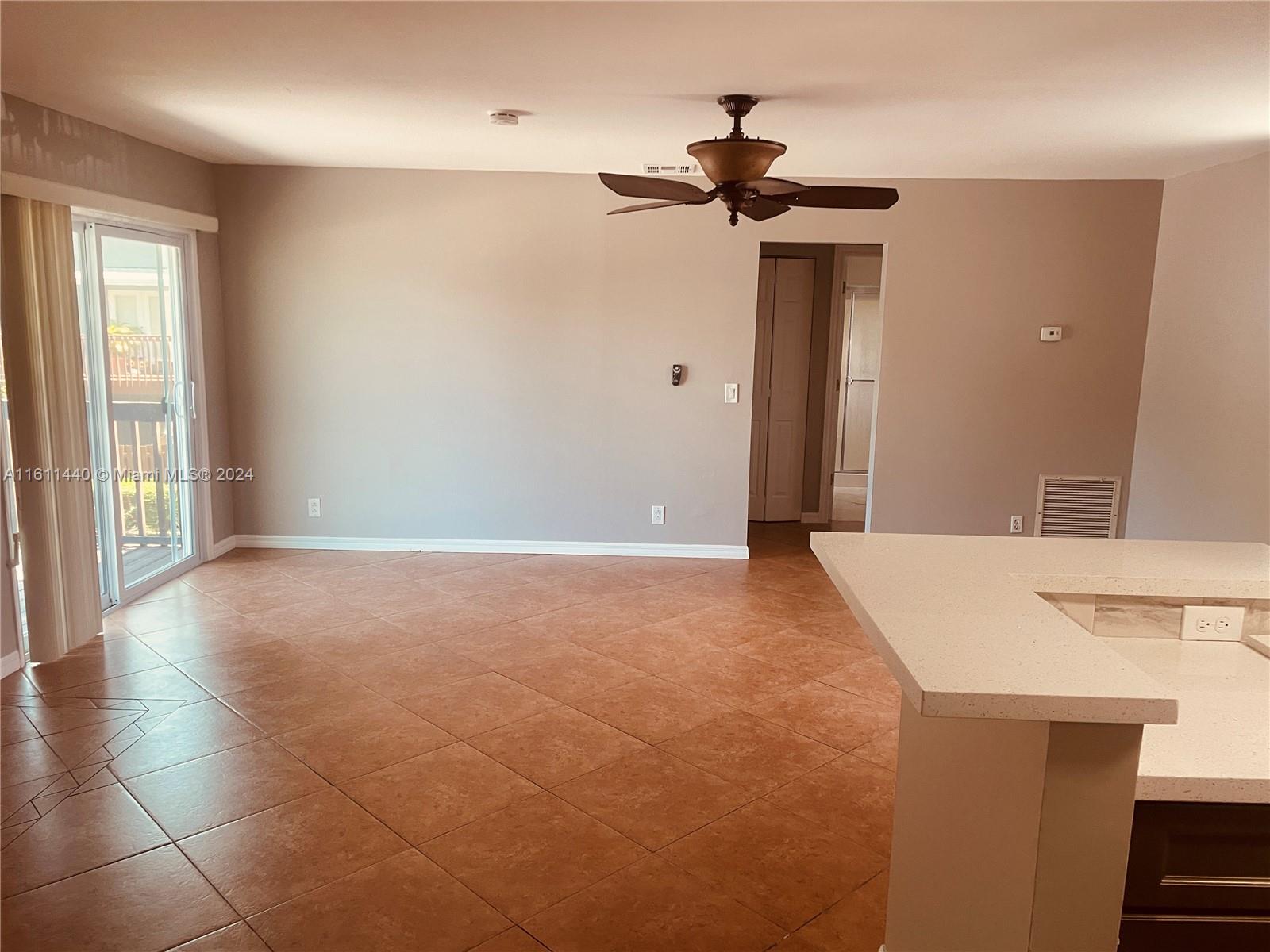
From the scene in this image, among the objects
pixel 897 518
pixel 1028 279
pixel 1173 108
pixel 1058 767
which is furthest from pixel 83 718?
pixel 1028 279

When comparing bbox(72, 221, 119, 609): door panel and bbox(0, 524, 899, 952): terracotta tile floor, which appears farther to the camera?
bbox(72, 221, 119, 609): door panel

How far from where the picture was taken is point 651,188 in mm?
3291

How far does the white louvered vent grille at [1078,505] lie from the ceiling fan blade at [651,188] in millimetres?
3526

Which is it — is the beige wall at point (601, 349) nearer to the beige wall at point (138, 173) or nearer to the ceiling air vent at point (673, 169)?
the beige wall at point (138, 173)

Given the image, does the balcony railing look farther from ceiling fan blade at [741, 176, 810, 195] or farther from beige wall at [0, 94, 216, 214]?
ceiling fan blade at [741, 176, 810, 195]

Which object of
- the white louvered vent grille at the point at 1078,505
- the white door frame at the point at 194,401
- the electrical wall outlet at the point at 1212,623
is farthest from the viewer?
the white louvered vent grille at the point at 1078,505

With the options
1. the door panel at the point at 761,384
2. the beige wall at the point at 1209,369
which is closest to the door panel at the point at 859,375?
the door panel at the point at 761,384

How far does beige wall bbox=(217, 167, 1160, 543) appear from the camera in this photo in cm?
548

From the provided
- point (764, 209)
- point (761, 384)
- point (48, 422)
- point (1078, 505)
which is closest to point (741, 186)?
point (764, 209)

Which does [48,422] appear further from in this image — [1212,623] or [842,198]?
[1212,623]

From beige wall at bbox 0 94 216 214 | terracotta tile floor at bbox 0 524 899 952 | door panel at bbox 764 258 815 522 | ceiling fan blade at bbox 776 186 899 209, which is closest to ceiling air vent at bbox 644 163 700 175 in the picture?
ceiling fan blade at bbox 776 186 899 209

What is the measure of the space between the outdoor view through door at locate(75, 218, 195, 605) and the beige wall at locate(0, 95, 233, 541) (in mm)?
208

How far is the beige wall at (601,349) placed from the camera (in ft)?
18.0

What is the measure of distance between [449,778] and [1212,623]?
2.26 m
